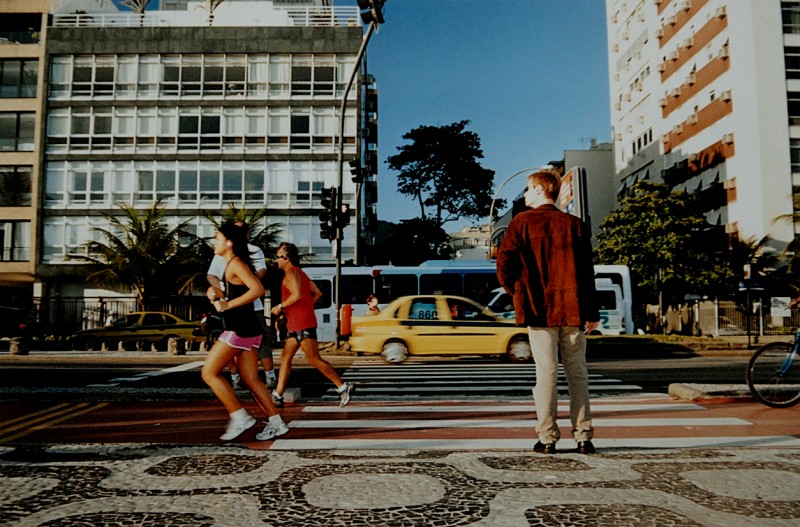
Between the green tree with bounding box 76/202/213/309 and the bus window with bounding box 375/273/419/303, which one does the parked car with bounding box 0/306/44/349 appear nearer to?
the green tree with bounding box 76/202/213/309

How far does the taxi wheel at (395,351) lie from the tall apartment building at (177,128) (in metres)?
23.2

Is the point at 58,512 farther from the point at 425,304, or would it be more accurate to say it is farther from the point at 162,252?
the point at 162,252

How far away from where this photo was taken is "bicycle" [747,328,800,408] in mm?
7785

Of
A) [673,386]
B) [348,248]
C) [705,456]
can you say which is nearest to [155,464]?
[705,456]

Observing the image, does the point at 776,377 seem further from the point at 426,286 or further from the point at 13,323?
the point at 13,323

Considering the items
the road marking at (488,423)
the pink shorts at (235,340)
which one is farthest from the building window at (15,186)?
the pink shorts at (235,340)

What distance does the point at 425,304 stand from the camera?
55.6 feet

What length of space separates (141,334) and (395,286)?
9.58 meters

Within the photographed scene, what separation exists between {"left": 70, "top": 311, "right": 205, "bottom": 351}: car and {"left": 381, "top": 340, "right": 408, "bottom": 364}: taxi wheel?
32.3 feet

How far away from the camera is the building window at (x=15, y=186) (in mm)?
40625

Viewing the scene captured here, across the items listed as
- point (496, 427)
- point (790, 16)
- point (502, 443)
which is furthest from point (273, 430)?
point (790, 16)

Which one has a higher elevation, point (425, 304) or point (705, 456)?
point (425, 304)

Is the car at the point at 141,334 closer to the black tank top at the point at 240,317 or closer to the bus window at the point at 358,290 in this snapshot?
the bus window at the point at 358,290

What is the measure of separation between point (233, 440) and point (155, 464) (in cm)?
140
